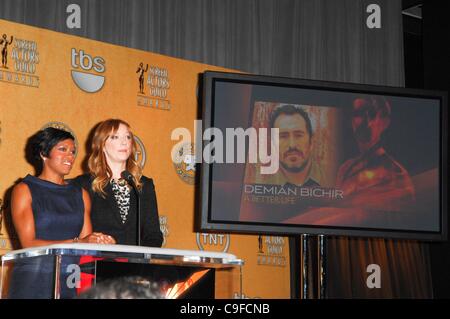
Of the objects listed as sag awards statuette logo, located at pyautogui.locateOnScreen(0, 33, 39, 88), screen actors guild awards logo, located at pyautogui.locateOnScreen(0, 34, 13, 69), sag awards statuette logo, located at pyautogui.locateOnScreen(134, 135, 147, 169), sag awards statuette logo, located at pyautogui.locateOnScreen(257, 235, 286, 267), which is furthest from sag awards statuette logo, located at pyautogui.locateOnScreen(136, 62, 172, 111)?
sag awards statuette logo, located at pyautogui.locateOnScreen(257, 235, 286, 267)

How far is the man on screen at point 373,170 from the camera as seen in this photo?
4.48 metres

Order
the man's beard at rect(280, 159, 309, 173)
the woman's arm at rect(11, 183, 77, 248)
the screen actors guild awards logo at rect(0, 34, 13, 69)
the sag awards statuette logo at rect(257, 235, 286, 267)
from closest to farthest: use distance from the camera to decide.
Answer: the woman's arm at rect(11, 183, 77, 248), the screen actors guild awards logo at rect(0, 34, 13, 69), the man's beard at rect(280, 159, 309, 173), the sag awards statuette logo at rect(257, 235, 286, 267)

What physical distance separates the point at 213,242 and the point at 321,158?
908 mm

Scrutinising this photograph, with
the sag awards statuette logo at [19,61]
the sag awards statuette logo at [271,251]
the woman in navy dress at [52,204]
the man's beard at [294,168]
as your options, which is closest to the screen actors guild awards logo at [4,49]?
the sag awards statuette logo at [19,61]

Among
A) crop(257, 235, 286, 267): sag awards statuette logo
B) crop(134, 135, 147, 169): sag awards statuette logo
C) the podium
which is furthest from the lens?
crop(257, 235, 286, 267): sag awards statuette logo

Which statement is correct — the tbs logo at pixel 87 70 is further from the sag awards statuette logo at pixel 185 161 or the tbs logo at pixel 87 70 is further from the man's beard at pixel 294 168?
the man's beard at pixel 294 168

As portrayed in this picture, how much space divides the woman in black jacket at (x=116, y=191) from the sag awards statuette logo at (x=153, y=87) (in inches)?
28.7

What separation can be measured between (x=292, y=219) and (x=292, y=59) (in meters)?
1.65

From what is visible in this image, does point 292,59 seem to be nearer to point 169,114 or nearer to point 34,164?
point 169,114

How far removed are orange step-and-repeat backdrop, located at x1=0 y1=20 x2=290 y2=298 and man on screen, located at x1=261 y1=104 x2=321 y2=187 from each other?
70cm

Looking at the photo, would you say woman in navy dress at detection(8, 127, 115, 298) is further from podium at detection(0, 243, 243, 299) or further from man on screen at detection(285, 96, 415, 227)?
man on screen at detection(285, 96, 415, 227)

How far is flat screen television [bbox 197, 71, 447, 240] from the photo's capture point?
428 cm

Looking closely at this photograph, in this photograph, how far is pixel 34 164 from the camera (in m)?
4.15
